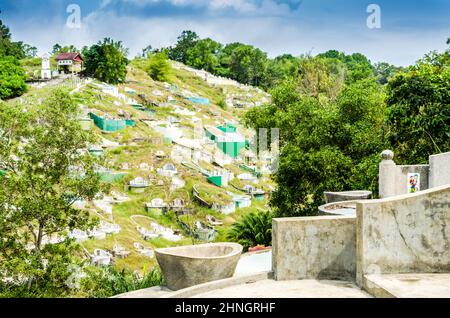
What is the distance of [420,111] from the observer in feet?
44.2

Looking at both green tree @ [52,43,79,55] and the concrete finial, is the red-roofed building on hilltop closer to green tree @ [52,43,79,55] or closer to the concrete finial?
green tree @ [52,43,79,55]

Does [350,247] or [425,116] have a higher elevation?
[425,116]

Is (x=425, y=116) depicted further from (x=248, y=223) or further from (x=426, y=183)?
(x=248, y=223)

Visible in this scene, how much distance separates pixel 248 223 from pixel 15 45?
166 feet

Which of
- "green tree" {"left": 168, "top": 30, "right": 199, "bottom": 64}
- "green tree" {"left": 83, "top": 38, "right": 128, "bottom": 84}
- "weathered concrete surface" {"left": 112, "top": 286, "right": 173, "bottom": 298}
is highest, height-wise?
"green tree" {"left": 168, "top": 30, "right": 199, "bottom": 64}

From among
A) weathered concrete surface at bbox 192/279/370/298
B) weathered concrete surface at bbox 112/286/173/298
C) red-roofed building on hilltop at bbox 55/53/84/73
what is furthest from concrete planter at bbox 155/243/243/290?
red-roofed building on hilltop at bbox 55/53/84/73

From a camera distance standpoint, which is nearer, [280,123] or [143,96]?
[280,123]

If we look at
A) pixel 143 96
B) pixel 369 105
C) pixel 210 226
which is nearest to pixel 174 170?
pixel 210 226

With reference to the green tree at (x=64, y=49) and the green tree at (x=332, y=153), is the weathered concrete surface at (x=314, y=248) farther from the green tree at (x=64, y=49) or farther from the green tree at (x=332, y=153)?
the green tree at (x=64, y=49)

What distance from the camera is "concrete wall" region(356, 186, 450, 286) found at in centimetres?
527

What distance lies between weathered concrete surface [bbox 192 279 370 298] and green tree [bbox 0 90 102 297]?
602cm

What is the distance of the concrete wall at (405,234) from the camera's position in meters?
5.27

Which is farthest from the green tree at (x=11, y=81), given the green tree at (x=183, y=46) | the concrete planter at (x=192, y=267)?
the green tree at (x=183, y=46)
